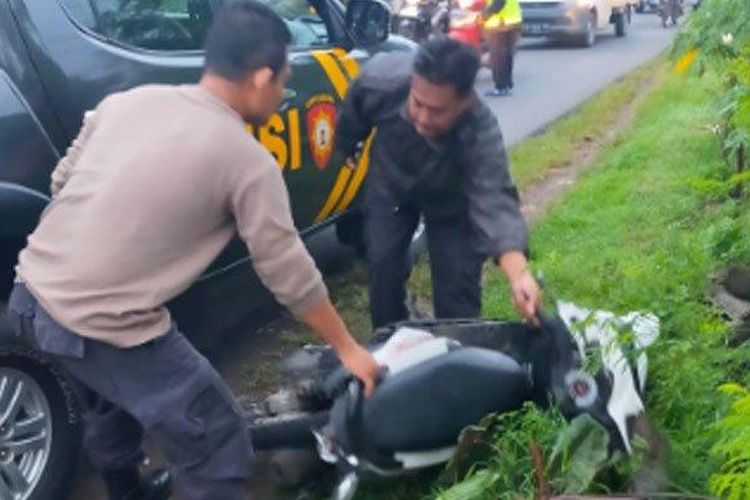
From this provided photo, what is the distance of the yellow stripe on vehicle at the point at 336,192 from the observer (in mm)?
5488

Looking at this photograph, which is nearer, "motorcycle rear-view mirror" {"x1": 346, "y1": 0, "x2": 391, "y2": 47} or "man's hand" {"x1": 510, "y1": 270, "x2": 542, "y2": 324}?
"man's hand" {"x1": 510, "y1": 270, "x2": 542, "y2": 324}

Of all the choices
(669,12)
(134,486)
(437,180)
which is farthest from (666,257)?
(669,12)

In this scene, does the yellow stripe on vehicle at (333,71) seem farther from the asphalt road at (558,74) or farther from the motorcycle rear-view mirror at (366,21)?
the asphalt road at (558,74)

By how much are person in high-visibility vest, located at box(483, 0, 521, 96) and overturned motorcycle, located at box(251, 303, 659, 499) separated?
34.6 ft

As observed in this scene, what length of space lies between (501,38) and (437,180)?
1016cm

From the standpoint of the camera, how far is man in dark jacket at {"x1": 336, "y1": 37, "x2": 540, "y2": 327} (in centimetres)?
399

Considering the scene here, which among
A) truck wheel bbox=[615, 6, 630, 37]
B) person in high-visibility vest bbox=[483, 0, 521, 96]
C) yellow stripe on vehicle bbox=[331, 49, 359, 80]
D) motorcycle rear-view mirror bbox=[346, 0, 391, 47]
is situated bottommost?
truck wheel bbox=[615, 6, 630, 37]

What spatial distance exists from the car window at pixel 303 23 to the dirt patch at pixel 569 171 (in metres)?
2.31

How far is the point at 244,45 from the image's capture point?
316 centimetres

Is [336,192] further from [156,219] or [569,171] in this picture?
[569,171]

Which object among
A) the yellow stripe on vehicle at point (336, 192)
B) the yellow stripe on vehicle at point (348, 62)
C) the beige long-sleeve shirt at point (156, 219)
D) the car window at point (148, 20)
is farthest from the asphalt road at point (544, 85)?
the car window at point (148, 20)

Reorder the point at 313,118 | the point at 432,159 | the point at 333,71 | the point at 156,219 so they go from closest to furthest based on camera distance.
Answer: the point at 156,219
the point at 432,159
the point at 313,118
the point at 333,71

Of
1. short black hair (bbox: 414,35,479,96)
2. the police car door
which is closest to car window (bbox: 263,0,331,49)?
the police car door

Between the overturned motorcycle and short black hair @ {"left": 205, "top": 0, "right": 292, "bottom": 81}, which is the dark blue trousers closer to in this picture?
the overturned motorcycle
